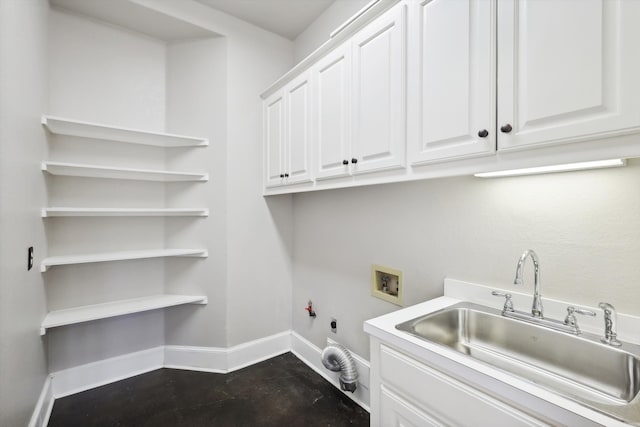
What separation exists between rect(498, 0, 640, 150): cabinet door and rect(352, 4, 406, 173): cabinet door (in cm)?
44

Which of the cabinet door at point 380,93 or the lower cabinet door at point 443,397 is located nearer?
the lower cabinet door at point 443,397

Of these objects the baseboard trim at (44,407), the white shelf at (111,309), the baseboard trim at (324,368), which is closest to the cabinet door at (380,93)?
the baseboard trim at (324,368)

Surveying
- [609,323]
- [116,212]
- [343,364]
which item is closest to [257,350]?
[343,364]

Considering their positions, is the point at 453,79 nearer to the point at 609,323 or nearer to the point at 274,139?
the point at 609,323

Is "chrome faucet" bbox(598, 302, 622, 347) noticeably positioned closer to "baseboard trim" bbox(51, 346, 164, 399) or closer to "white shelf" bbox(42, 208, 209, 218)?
"white shelf" bbox(42, 208, 209, 218)

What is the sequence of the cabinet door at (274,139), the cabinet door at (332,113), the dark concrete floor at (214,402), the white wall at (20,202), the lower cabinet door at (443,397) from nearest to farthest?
1. the lower cabinet door at (443,397)
2. the white wall at (20,202)
3. the cabinet door at (332,113)
4. the dark concrete floor at (214,402)
5. the cabinet door at (274,139)

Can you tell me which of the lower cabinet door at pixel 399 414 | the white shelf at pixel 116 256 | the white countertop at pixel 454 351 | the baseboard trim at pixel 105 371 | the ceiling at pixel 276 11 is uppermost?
the ceiling at pixel 276 11

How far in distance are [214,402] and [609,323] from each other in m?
2.27

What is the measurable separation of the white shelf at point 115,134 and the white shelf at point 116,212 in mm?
579

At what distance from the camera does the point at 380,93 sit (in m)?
1.45

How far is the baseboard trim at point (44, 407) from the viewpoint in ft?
5.52

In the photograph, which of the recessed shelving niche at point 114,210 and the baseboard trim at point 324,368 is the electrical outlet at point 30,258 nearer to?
the recessed shelving niche at point 114,210

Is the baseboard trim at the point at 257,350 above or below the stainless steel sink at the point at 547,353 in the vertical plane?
below

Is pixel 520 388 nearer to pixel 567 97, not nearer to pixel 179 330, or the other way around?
pixel 567 97
